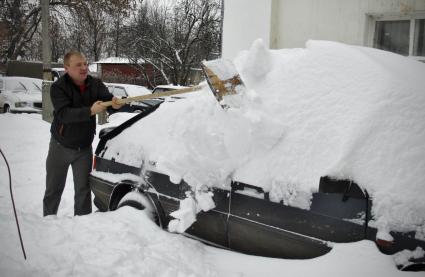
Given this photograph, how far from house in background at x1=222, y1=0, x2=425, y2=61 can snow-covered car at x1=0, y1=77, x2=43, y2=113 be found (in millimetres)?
8667

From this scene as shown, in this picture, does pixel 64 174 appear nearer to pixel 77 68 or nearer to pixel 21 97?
pixel 77 68

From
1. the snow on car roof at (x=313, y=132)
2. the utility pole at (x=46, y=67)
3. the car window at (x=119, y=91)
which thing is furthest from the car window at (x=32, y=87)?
the snow on car roof at (x=313, y=132)

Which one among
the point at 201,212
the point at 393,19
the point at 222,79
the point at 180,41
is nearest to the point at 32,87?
the point at 180,41

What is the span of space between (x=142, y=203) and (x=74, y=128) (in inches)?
45.9

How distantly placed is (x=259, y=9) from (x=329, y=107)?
5.02m

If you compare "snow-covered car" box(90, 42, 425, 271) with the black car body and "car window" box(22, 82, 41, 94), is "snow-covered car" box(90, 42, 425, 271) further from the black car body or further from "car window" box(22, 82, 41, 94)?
"car window" box(22, 82, 41, 94)

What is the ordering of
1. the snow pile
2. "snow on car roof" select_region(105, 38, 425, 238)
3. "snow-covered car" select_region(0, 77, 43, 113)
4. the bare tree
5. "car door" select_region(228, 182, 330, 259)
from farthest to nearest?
the bare tree
"snow-covered car" select_region(0, 77, 43, 113)
the snow pile
"car door" select_region(228, 182, 330, 259)
"snow on car roof" select_region(105, 38, 425, 238)

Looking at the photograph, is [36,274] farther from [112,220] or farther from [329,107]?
[329,107]

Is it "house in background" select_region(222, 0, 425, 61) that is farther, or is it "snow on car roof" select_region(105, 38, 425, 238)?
"house in background" select_region(222, 0, 425, 61)

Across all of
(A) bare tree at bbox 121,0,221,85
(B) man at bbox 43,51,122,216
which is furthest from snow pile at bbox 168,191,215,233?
(A) bare tree at bbox 121,0,221,85

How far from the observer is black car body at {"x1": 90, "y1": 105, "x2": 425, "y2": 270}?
6.27 ft

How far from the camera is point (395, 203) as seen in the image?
180cm

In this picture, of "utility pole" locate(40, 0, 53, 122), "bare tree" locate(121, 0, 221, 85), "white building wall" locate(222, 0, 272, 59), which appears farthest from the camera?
"bare tree" locate(121, 0, 221, 85)

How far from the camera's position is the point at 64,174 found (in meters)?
3.66
